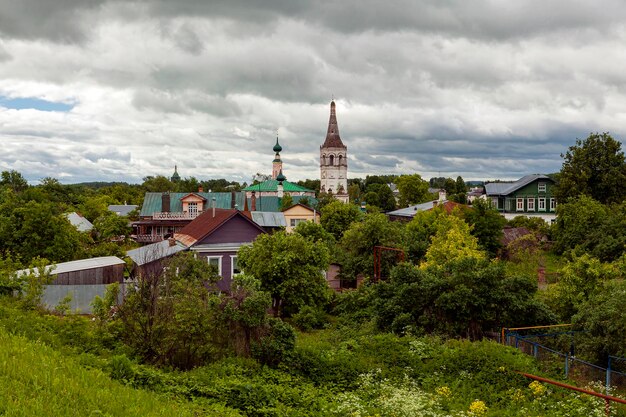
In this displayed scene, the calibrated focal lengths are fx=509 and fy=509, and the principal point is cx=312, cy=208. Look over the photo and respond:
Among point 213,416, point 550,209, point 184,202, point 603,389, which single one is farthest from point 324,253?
point 550,209

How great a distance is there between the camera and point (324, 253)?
79.7ft

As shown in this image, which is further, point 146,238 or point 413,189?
point 413,189

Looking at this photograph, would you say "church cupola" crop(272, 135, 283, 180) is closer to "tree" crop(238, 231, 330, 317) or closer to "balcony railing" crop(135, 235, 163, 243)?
"balcony railing" crop(135, 235, 163, 243)

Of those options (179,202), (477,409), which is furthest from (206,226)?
(179,202)

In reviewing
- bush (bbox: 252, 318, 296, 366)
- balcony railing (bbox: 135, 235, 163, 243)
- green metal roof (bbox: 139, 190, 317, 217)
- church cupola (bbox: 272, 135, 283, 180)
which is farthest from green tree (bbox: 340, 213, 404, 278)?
church cupola (bbox: 272, 135, 283, 180)

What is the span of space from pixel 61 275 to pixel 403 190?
257 ft

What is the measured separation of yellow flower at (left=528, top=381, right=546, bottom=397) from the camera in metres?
12.2

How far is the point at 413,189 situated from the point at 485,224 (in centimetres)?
5562

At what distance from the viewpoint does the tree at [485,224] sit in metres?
38.5

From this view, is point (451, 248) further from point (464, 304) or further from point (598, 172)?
point (598, 172)

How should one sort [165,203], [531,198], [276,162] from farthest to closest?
[276,162]
[531,198]
[165,203]

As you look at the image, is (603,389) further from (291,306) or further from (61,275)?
(61,275)

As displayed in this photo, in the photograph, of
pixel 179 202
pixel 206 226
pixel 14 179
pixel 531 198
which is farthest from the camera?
pixel 14 179

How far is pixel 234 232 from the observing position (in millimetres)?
29688
